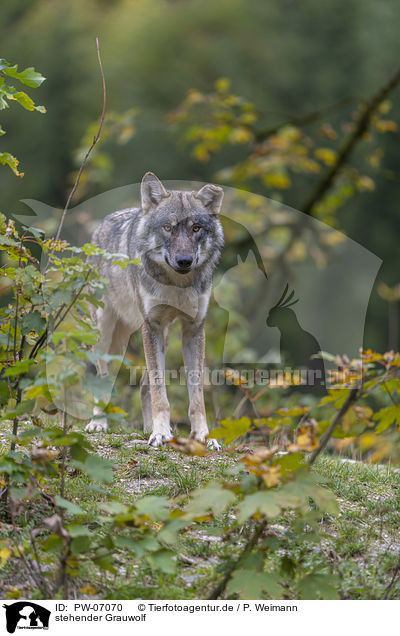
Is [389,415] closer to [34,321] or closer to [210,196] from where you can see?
[34,321]

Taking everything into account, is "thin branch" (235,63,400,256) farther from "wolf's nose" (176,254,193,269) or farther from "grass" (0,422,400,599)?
"grass" (0,422,400,599)

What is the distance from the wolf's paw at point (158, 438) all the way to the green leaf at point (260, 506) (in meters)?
A: 2.14

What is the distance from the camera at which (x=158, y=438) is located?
4.27 metres

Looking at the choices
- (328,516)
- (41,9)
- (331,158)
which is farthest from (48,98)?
(328,516)

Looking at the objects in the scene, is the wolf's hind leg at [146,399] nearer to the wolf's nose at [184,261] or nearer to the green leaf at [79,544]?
the wolf's nose at [184,261]

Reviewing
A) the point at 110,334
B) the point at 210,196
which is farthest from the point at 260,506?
the point at 110,334

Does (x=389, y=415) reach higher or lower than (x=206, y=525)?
higher

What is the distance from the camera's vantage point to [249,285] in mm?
8484

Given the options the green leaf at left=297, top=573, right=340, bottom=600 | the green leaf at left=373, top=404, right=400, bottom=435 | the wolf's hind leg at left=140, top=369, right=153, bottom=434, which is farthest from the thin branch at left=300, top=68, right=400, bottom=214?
the green leaf at left=297, top=573, right=340, bottom=600

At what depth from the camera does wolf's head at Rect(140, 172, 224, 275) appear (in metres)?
4.41

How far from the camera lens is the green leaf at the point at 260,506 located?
201cm

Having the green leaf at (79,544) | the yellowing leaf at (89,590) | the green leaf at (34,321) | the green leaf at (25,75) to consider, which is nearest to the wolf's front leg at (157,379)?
the green leaf at (34,321)
